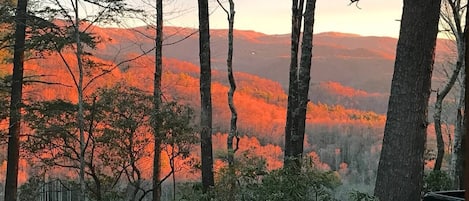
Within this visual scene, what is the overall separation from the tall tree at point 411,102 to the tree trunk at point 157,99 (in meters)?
7.02

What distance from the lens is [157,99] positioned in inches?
512

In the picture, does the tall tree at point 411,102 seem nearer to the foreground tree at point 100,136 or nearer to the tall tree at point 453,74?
the tall tree at point 453,74

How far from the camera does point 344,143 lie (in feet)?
151

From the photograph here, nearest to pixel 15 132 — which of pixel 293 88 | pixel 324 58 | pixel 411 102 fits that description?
pixel 293 88

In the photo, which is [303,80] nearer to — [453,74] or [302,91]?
[302,91]

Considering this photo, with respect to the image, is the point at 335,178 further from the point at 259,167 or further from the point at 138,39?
the point at 138,39

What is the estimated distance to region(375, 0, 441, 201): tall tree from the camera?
630 cm

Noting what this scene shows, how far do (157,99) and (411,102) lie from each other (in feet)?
25.3

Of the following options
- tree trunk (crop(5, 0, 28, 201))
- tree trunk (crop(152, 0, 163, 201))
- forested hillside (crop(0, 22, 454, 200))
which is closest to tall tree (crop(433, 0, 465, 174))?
forested hillside (crop(0, 22, 454, 200))

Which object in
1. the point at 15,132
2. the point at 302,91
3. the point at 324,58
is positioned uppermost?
the point at 324,58

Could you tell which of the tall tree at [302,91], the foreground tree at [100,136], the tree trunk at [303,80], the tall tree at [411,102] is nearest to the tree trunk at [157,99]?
the foreground tree at [100,136]

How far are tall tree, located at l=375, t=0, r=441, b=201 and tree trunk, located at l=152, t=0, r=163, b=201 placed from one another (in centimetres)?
702

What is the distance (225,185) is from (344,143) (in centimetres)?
3979

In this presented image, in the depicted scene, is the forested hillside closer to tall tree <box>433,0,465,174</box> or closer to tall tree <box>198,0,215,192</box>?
tall tree <box>198,0,215,192</box>
